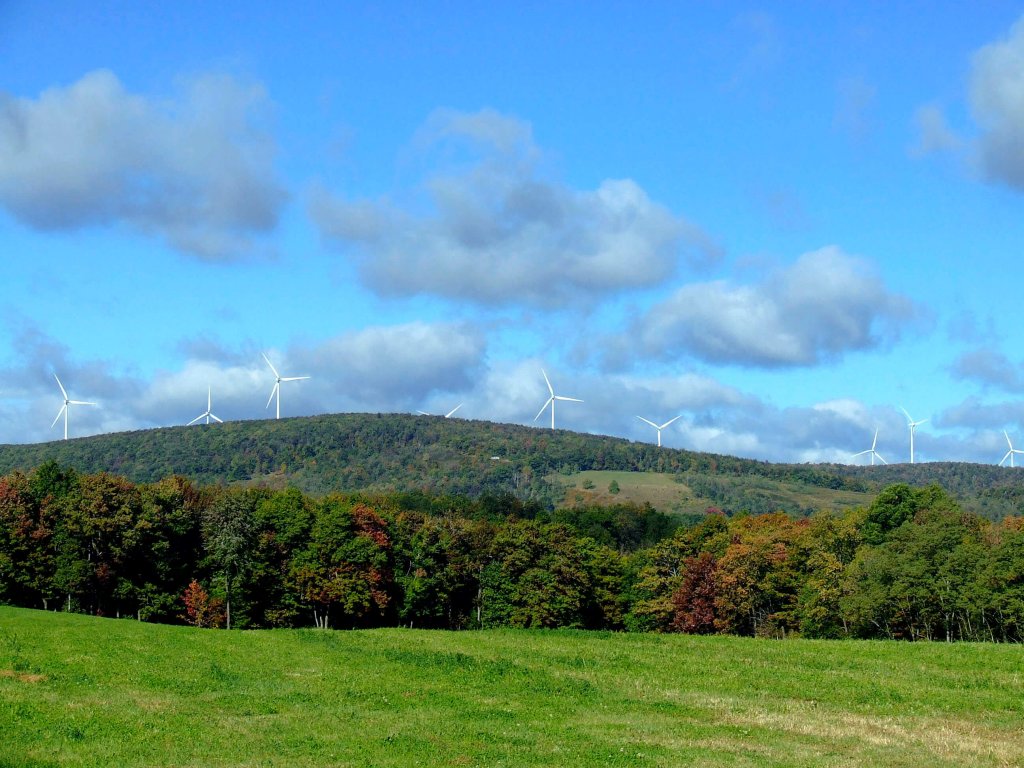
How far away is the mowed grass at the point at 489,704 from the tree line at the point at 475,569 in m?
26.9

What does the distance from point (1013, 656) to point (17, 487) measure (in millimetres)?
74852

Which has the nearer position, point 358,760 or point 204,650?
point 358,760

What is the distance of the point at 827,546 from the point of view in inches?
3757

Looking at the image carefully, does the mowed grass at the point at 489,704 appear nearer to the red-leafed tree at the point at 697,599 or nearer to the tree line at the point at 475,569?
the tree line at the point at 475,569

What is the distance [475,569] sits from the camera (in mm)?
102438

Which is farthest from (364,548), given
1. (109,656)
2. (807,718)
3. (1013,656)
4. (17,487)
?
(807,718)

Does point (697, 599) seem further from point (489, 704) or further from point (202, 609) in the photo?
point (489, 704)

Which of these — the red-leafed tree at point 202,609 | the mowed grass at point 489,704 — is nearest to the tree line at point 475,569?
the red-leafed tree at point 202,609

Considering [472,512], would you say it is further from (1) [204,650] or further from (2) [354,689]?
(2) [354,689]

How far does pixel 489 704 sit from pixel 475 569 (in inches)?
2705

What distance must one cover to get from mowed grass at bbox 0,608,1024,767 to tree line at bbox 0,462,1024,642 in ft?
88.1

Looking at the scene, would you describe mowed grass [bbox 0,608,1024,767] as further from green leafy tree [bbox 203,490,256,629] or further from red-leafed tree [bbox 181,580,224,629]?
red-leafed tree [bbox 181,580,224,629]

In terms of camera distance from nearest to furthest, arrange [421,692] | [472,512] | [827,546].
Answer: [421,692] → [827,546] → [472,512]

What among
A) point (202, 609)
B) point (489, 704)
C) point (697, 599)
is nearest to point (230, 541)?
point (202, 609)
